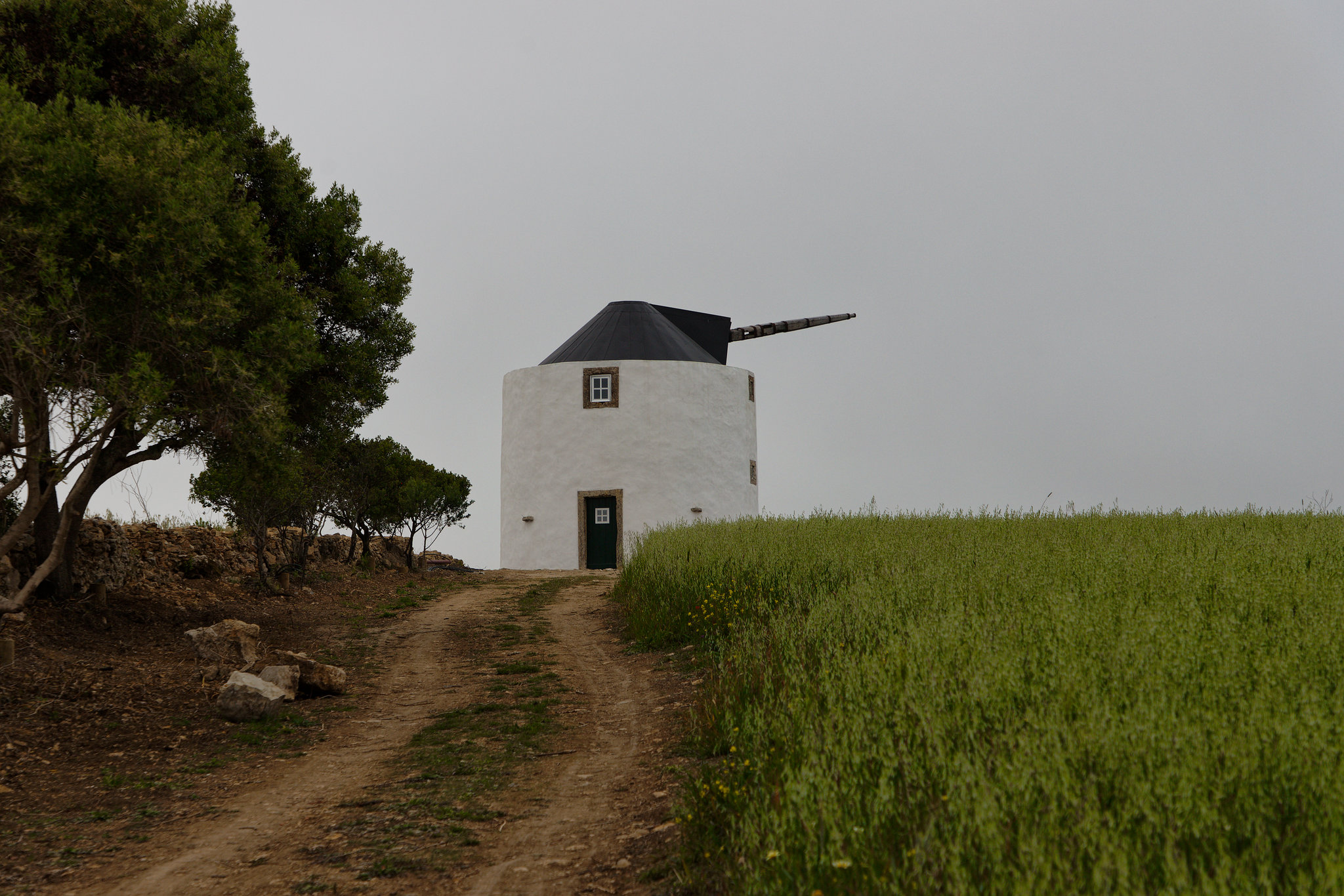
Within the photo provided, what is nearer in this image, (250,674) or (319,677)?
(250,674)

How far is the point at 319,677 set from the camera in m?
11.8

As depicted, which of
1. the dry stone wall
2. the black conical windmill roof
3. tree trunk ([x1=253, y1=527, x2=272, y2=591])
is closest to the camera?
the dry stone wall

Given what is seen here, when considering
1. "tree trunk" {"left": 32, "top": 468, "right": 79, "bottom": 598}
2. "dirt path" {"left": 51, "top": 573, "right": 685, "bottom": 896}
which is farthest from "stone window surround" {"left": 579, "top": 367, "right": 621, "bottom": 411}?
"dirt path" {"left": 51, "top": 573, "right": 685, "bottom": 896}

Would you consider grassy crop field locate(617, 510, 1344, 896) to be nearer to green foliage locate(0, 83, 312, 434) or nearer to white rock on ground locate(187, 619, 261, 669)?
white rock on ground locate(187, 619, 261, 669)

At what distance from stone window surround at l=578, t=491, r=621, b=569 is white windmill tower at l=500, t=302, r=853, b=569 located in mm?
28

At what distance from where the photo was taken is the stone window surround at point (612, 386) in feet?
97.9

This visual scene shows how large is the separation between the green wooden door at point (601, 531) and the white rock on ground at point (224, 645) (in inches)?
665

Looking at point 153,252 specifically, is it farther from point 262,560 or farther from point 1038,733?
point 1038,733

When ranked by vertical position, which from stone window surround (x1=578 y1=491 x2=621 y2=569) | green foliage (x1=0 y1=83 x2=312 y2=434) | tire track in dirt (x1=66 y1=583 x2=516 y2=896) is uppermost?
green foliage (x1=0 y1=83 x2=312 y2=434)

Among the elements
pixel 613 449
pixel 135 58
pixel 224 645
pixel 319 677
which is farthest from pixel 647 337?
pixel 319 677

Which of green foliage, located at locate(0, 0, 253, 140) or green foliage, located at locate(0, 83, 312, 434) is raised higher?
green foliage, located at locate(0, 0, 253, 140)

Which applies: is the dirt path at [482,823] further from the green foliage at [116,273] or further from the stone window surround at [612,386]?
the stone window surround at [612,386]

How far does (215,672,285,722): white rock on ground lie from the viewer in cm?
1048

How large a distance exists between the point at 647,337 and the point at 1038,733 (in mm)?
27159
